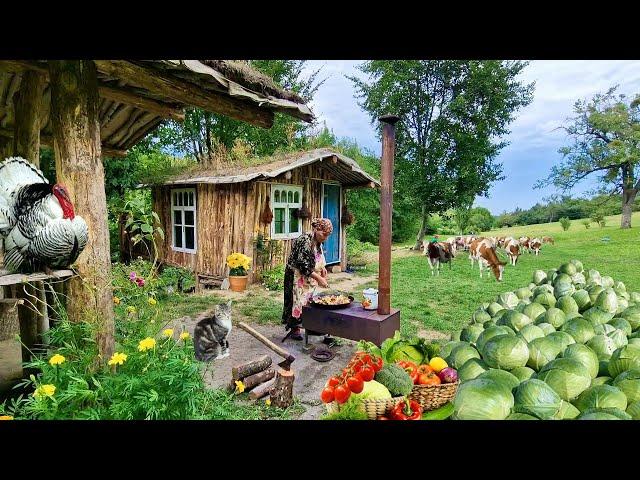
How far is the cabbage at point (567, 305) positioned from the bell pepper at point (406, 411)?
1435 mm

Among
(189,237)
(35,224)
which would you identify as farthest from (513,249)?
(35,224)

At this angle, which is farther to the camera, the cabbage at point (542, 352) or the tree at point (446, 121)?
the tree at point (446, 121)

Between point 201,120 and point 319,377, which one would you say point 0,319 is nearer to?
point 319,377

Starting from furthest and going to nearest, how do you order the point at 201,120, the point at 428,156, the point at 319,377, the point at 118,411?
the point at 201,120, the point at 428,156, the point at 319,377, the point at 118,411

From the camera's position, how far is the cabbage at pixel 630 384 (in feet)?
4.13

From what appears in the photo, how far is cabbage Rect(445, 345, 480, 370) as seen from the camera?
1670mm

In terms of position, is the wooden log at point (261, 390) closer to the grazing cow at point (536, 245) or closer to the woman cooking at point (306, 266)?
the woman cooking at point (306, 266)

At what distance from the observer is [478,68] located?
13648mm

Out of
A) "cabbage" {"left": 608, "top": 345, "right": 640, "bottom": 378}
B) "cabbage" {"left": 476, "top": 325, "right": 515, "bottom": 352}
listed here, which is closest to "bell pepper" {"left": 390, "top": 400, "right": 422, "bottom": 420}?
"cabbage" {"left": 476, "top": 325, "right": 515, "bottom": 352}

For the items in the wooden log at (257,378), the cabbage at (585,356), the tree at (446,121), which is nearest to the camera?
the cabbage at (585,356)

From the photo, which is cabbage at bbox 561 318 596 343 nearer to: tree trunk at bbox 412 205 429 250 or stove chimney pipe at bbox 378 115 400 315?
stove chimney pipe at bbox 378 115 400 315

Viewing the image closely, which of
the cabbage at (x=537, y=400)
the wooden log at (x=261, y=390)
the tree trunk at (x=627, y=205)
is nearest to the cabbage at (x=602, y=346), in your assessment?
the cabbage at (x=537, y=400)
